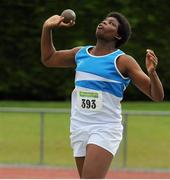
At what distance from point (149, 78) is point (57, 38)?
15.5 meters

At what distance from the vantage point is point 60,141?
11789mm

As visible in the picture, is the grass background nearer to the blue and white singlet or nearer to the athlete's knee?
the blue and white singlet

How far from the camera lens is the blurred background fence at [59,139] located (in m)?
11.4

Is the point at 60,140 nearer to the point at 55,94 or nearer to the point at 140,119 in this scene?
the point at 140,119

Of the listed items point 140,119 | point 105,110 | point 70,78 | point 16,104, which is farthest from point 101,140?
point 70,78

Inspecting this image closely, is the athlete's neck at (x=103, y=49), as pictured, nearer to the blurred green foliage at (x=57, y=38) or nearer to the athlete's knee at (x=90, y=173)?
the athlete's knee at (x=90, y=173)

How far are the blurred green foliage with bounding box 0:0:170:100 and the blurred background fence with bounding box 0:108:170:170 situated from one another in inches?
365

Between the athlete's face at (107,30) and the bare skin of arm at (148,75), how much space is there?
233 mm

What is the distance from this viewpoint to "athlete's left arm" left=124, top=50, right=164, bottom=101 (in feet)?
19.1

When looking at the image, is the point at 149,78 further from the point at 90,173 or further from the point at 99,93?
the point at 90,173

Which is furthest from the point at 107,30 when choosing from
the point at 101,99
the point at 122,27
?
the point at 101,99

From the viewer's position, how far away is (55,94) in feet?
70.6

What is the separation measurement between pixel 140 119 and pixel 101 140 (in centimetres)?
547

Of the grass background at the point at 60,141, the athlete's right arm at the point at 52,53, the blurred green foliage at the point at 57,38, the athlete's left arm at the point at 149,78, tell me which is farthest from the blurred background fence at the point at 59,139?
the blurred green foliage at the point at 57,38
